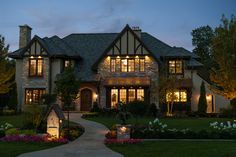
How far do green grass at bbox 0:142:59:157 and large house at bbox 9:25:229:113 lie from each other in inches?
652

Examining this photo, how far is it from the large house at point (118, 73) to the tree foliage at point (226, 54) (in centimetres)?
813

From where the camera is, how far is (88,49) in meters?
37.4

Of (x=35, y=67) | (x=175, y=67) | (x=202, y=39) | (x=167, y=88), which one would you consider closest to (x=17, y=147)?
(x=167, y=88)

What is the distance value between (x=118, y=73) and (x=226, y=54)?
12509 mm

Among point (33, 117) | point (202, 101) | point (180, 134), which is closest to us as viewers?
point (180, 134)

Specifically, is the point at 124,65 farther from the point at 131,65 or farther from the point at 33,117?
the point at 33,117

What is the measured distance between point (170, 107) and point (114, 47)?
8.04 metres

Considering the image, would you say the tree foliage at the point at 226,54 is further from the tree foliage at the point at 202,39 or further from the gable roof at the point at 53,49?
the tree foliage at the point at 202,39

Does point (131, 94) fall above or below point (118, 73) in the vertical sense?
below

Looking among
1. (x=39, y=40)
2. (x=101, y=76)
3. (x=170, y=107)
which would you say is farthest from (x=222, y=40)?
(x=39, y=40)

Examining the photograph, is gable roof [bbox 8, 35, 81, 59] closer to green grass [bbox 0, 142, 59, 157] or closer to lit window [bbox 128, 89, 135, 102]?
lit window [bbox 128, 89, 135, 102]

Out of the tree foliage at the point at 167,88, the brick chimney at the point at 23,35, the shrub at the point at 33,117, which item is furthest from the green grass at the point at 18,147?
the brick chimney at the point at 23,35

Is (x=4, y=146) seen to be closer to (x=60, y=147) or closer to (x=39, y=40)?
(x=60, y=147)

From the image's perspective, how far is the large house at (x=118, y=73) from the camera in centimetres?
3249
